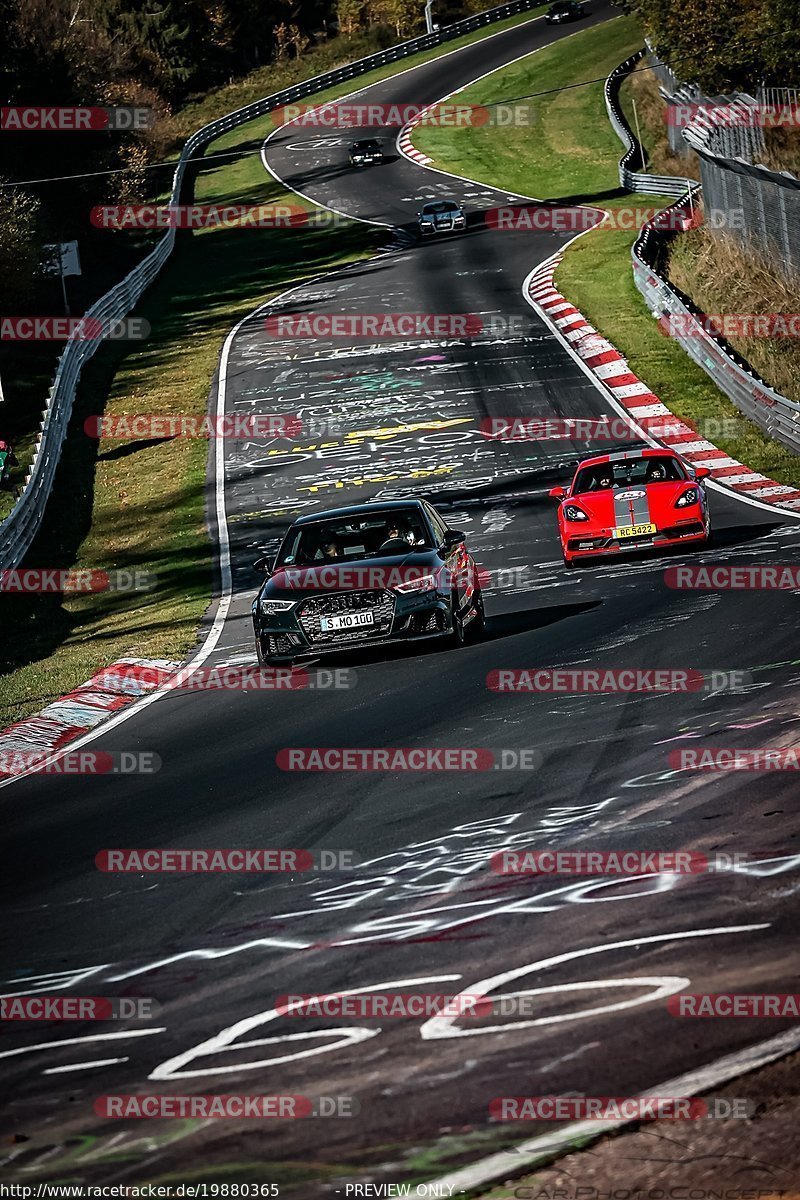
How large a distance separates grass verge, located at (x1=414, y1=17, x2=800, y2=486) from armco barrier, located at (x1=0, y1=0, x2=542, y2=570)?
9.07 meters

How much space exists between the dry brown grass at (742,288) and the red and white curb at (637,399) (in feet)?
7.20

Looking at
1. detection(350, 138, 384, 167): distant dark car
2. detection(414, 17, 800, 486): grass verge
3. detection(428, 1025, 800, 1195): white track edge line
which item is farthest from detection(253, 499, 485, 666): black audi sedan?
detection(350, 138, 384, 167): distant dark car

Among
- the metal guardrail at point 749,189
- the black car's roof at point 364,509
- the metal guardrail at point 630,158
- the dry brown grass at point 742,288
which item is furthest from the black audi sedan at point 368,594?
the metal guardrail at point 630,158

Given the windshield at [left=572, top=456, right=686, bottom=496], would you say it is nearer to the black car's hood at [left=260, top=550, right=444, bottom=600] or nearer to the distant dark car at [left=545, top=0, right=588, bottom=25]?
the black car's hood at [left=260, top=550, right=444, bottom=600]

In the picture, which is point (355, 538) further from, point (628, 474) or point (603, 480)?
point (628, 474)

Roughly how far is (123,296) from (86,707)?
3419cm

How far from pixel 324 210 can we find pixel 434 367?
84.2 feet

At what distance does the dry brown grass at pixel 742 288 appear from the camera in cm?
3048

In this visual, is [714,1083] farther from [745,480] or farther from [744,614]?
[745,480]

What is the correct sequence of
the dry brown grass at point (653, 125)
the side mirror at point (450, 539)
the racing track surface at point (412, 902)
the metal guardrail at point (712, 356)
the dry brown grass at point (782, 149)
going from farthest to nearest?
the dry brown grass at point (653, 125) < the dry brown grass at point (782, 149) < the metal guardrail at point (712, 356) < the side mirror at point (450, 539) < the racing track surface at point (412, 902)

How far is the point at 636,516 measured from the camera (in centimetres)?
1867

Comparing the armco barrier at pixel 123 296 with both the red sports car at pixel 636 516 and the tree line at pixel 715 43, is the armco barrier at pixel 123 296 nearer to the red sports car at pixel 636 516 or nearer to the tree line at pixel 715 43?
the red sports car at pixel 636 516

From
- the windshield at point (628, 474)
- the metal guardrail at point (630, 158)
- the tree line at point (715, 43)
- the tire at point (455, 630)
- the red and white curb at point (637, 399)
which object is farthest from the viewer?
the metal guardrail at point (630, 158)

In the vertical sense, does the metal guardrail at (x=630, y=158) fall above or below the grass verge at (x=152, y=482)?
above
